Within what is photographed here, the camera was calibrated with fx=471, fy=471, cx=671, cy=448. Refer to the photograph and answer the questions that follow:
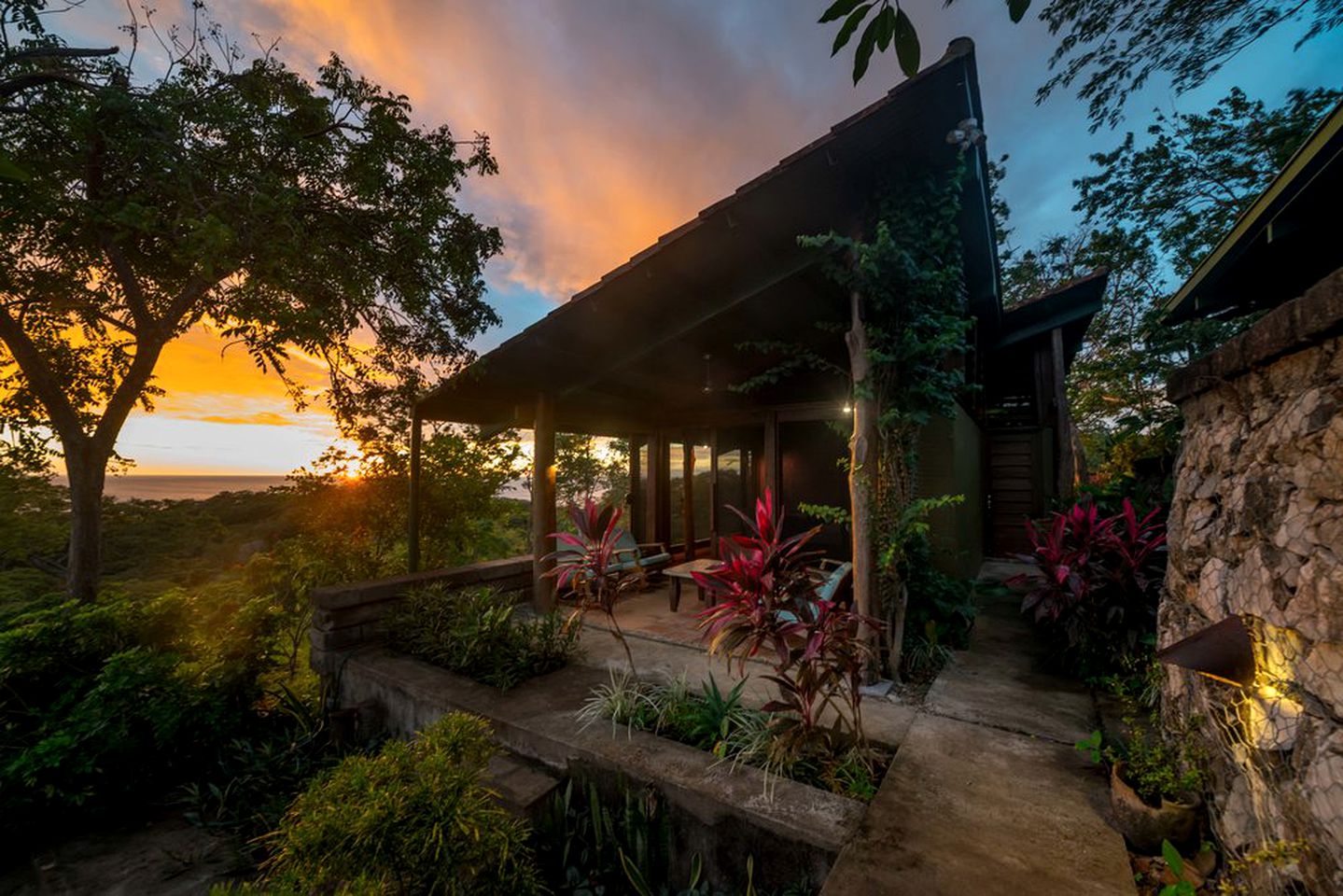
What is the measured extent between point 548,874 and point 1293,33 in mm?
11771

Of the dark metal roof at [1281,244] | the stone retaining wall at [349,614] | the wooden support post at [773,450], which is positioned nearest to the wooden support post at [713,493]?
the wooden support post at [773,450]

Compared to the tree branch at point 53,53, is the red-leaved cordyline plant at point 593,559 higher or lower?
lower

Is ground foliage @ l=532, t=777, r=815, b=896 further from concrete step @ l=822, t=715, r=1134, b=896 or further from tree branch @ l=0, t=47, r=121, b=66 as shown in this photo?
tree branch @ l=0, t=47, r=121, b=66

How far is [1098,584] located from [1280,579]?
6.31 ft

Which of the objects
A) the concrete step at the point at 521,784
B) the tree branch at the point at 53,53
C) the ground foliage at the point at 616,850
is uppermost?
the tree branch at the point at 53,53

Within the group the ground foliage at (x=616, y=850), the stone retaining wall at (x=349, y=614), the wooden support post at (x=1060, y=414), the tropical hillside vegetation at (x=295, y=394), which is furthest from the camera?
the wooden support post at (x=1060, y=414)

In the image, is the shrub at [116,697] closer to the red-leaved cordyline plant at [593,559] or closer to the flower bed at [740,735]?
the red-leaved cordyline plant at [593,559]

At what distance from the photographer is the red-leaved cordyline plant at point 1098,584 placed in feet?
10.1

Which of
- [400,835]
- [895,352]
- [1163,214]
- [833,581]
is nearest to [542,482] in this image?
[833,581]

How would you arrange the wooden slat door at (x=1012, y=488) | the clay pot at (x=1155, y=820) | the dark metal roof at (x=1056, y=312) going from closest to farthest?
1. the clay pot at (x=1155, y=820)
2. the dark metal roof at (x=1056, y=312)
3. the wooden slat door at (x=1012, y=488)

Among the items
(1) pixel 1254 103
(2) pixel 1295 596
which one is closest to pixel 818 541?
(2) pixel 1295 596

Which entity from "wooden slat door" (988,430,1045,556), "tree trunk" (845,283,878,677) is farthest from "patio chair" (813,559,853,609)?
"wooden slat door" (988,430,1045,556)

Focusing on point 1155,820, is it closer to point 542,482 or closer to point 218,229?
point 542,482

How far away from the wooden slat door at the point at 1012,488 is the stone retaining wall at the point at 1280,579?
23.8ft
